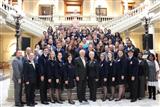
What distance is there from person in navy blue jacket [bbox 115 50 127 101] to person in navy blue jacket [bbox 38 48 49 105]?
2.63m

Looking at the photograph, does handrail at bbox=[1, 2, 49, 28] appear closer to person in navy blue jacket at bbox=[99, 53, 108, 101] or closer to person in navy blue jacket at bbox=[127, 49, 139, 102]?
person in navy blue jacket at bbox=[99, 53, 108, 101]

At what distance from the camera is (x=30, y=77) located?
1112 cm

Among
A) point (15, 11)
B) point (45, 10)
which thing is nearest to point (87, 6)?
point (45, 10)

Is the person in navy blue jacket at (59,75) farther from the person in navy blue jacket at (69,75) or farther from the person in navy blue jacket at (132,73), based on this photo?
the person in navy blue jacket at (132,73)

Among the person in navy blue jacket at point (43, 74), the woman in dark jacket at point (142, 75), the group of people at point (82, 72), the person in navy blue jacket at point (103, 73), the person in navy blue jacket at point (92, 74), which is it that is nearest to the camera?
the group of people at point (82, 72)

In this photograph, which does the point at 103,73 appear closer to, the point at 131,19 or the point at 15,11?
the point at 15,11

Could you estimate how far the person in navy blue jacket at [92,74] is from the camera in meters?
11.8

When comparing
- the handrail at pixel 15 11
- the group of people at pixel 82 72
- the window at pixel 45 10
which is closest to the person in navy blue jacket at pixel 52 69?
the group of people at pixel 82 72

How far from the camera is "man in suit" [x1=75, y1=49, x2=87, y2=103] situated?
38.2 ft

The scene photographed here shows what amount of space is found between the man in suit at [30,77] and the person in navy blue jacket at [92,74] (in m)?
1.99

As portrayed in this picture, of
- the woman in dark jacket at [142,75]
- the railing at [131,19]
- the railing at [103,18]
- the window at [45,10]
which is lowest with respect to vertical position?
the woman in dark jacket at [142,75]

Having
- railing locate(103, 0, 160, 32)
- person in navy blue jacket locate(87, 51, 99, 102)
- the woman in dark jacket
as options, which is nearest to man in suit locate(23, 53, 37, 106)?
person in navy blue jacket locate(87, 51, 99, 102)

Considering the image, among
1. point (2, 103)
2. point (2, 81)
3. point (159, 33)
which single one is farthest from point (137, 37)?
point (2, 103)

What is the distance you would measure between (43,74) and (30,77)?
494 millimetres
